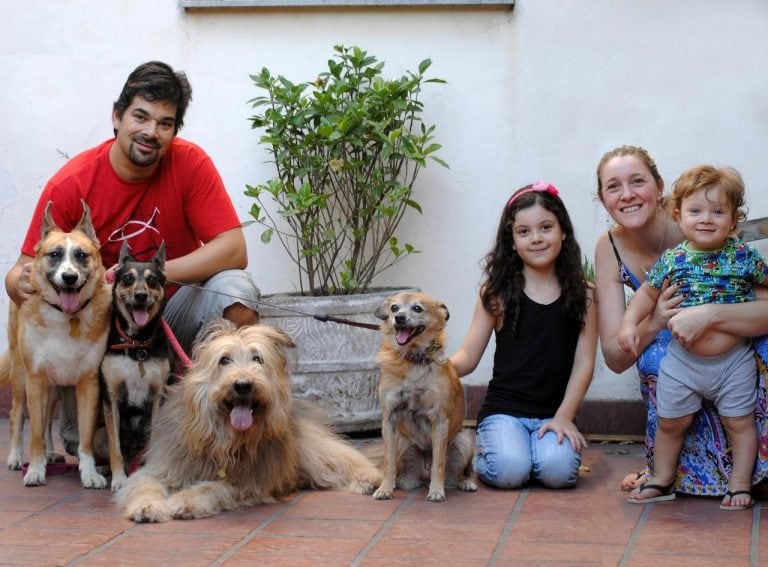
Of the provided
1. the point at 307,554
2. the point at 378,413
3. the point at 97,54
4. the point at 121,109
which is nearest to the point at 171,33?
the point at 97,54

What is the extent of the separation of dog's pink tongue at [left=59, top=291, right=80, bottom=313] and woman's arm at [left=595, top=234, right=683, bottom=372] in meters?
2.20

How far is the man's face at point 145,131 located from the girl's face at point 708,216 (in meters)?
2.40

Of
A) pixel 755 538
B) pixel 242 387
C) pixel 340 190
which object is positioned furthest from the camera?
pixel 340 190

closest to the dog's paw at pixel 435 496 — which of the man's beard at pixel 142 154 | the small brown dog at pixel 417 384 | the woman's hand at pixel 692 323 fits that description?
the small brown dog at pixel 417 384

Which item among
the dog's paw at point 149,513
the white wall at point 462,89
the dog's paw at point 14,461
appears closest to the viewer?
the dog's paw at point 149,513

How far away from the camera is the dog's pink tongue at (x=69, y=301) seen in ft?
15.0

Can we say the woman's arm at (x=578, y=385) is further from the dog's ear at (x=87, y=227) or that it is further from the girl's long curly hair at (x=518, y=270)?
the dog's ear at (x=87, y=227)

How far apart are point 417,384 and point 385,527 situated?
2.05 feet

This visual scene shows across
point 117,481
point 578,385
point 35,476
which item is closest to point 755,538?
point 578,385

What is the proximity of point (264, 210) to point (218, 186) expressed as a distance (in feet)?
2.49

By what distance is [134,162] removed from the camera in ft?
16.9

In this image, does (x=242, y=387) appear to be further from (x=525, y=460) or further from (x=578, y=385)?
(x=578, y=385)

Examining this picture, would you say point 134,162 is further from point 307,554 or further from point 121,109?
point 307,554

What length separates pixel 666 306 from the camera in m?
4.35
